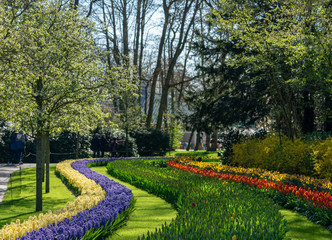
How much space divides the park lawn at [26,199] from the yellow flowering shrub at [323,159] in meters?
6.91

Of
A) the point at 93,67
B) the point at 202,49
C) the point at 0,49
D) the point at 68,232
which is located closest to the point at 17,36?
the point at 0,49

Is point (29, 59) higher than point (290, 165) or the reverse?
higher

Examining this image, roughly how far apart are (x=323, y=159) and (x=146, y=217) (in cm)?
590

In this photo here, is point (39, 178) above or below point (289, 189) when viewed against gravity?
above

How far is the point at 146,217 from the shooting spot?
6812 mm

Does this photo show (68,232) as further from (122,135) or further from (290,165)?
(122,135)

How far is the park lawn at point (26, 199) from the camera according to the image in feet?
24.6

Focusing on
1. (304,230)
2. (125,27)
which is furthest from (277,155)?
(125,27)

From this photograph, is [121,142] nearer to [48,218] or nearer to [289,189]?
[289,189]

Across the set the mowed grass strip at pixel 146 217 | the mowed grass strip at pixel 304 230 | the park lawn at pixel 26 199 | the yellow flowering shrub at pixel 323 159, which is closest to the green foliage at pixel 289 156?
the yellow flowering shrub at pixel 323 159

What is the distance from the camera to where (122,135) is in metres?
24.2

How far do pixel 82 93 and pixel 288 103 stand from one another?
31.8 feet

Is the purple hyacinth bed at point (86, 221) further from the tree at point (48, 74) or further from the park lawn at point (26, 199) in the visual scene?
the tree at point (48, 74)

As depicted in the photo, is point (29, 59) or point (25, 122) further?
point (25, 122)
